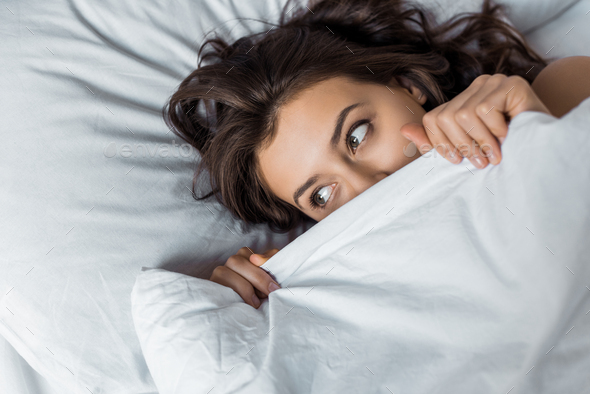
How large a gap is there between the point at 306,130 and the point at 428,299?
0.46m

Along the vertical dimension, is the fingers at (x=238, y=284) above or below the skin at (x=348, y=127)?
below

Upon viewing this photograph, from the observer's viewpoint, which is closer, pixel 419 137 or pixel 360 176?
pixel 419 137

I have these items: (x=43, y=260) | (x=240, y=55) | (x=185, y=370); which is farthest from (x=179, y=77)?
(x=185, y=370)

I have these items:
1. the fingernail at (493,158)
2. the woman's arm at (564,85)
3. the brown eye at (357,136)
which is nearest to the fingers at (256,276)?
the brown eye at (357,136)

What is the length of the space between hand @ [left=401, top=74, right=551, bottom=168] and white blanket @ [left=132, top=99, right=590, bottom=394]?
0.09 feet

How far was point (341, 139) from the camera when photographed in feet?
2.89

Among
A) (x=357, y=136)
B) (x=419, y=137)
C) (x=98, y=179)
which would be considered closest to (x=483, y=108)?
(x=419, y=137)

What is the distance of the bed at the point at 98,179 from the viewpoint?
803 millimetres

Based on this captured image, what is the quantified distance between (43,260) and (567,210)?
935 mm

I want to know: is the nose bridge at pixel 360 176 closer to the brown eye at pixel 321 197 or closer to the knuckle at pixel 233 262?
the brown eye at pixel 321 197

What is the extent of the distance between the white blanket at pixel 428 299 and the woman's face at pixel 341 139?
15 centimetres

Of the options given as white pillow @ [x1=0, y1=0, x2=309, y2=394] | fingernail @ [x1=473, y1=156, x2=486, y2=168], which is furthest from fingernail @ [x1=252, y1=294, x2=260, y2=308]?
fingernail @ [x1=473, y1=156, x2=486, y2=168]

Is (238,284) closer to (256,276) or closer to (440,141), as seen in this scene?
(256,276)

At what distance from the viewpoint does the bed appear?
0.80 meters
